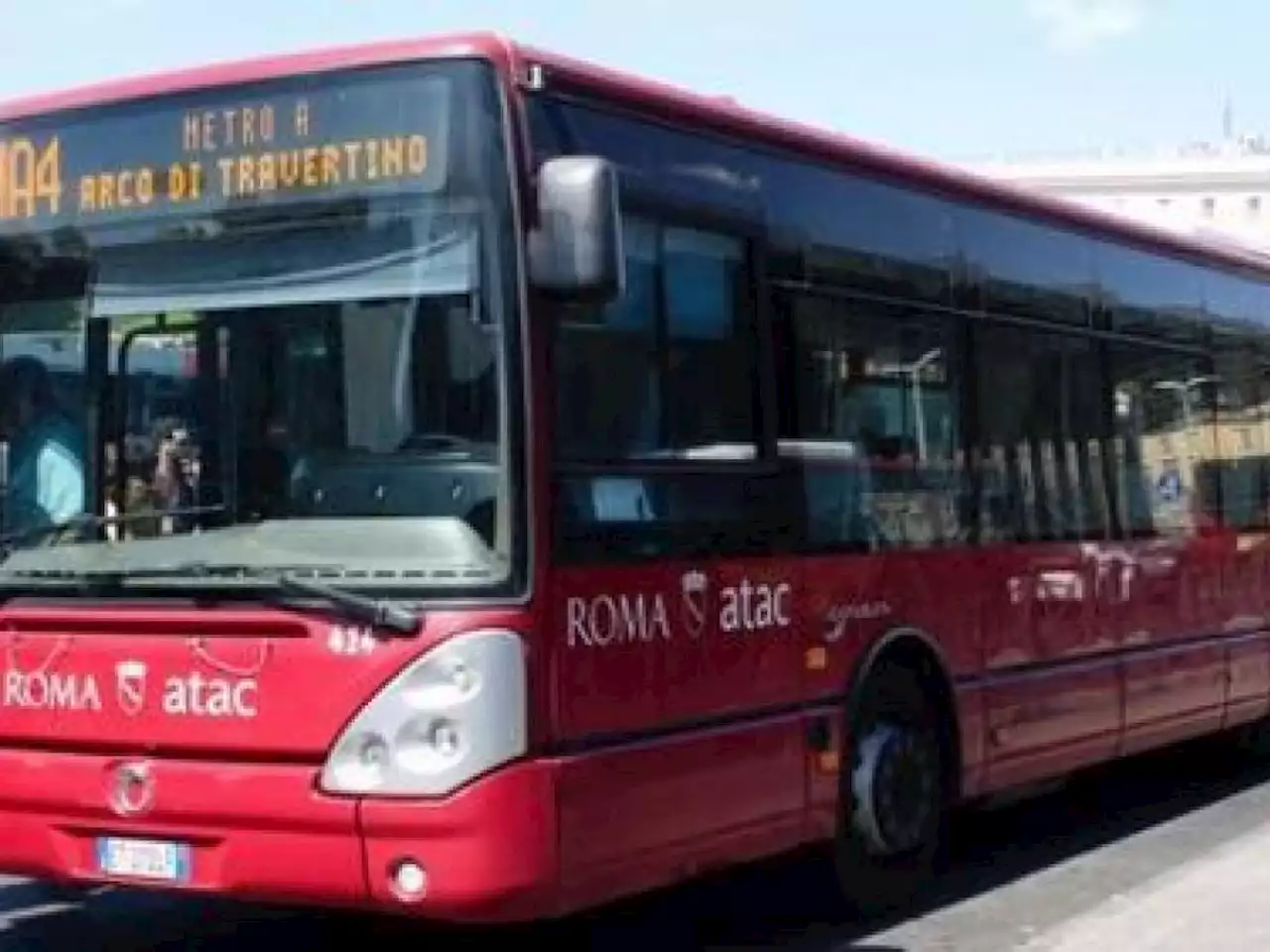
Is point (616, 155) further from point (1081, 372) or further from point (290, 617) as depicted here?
point (1081, 372)

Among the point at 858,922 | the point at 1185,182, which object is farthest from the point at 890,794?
the point at 1185,182

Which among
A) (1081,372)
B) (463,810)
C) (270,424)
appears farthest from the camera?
(1081,372)

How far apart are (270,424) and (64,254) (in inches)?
38.6

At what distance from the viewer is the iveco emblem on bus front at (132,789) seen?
6371 millimetres

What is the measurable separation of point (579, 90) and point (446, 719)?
1.96 m

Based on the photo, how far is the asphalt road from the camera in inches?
301

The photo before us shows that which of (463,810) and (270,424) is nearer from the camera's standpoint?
(463,810)

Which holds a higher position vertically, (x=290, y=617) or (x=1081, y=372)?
(x=1081, y=372)

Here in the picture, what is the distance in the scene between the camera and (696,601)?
6875 mm

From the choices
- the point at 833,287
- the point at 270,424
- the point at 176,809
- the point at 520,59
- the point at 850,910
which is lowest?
the point at 850,910

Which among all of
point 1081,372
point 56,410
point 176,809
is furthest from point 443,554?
point 1081,372

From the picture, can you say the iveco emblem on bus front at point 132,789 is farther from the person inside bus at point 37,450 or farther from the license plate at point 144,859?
the person inside bus at point 37,450

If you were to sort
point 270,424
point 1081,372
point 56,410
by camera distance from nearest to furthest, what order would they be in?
1. point 270,424
2. point 56,410
3. point 1081,372

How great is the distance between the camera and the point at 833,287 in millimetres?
7867
